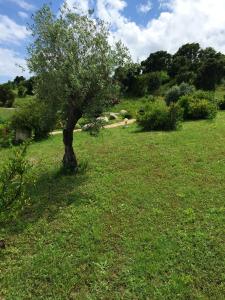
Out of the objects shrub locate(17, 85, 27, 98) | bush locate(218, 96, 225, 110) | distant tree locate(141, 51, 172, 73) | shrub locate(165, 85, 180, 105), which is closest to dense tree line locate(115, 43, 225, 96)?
distant tree locate(141, 51, 172, 73)

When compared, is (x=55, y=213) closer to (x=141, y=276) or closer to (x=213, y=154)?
(x=141, y=276)

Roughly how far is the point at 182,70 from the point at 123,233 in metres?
53.2

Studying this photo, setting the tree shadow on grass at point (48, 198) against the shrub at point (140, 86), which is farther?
the shrub at point (140, 86)

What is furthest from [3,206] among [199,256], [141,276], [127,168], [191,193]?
[127,168]

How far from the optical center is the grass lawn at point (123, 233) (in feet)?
27.1

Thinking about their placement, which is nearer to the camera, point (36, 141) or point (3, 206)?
point (3, 206)

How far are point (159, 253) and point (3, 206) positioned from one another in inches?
164

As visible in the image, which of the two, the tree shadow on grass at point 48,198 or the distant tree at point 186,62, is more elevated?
the distant tree at point 186,62

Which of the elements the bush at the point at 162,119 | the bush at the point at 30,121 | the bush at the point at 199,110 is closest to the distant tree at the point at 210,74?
the bush at the point at 199,110

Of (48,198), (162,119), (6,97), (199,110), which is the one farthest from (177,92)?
(6,97)

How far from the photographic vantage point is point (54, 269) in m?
8.84

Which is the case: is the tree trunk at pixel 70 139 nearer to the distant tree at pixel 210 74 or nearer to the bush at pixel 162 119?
the bush at pixel 162 119

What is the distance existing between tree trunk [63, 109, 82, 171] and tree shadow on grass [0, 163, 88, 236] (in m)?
0.41

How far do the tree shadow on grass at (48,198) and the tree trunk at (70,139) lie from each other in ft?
1.35
